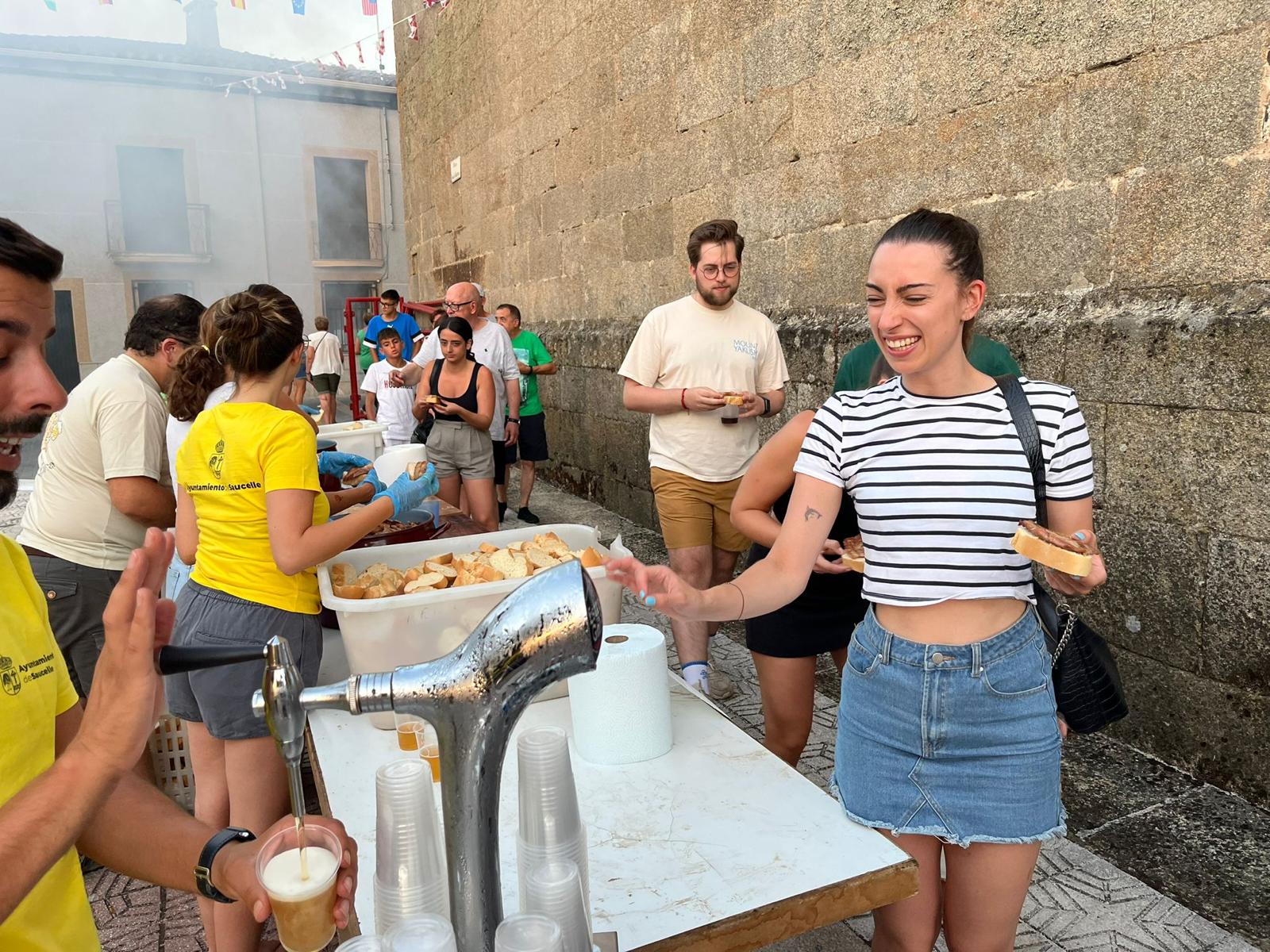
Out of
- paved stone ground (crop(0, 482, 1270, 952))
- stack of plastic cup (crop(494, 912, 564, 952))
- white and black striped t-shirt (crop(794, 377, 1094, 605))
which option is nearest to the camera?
stack of plastic cup (crop(494, 912, 564, 952))

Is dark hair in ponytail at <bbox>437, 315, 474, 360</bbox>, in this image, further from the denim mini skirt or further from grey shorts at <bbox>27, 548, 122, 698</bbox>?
the denim mini skirt

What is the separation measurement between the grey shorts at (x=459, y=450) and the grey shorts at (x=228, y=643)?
9.49 feet

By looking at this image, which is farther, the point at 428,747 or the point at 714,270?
the point at 714,270

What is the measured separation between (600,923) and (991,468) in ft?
3.25

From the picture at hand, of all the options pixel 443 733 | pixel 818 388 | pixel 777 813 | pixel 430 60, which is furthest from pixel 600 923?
pixel 430 60

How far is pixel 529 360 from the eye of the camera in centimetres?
730

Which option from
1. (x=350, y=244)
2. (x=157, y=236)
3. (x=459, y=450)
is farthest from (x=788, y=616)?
(x=350, y=244)

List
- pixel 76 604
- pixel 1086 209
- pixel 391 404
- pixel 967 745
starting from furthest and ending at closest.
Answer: pixel 391 404, pixel 1086 209, pixel 76 604, pixel 967 745

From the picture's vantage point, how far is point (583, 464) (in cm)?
795

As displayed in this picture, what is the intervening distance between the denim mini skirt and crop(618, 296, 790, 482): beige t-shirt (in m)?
2.19

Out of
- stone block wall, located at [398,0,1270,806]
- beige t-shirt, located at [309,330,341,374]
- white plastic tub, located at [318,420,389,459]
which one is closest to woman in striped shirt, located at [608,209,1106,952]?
stone block wall, located at [398,0,1270,806]

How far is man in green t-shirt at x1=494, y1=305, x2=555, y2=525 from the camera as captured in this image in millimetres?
7188

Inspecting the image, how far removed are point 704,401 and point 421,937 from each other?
3066 mm

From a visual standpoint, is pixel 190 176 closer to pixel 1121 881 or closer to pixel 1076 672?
pixel 1121 881
